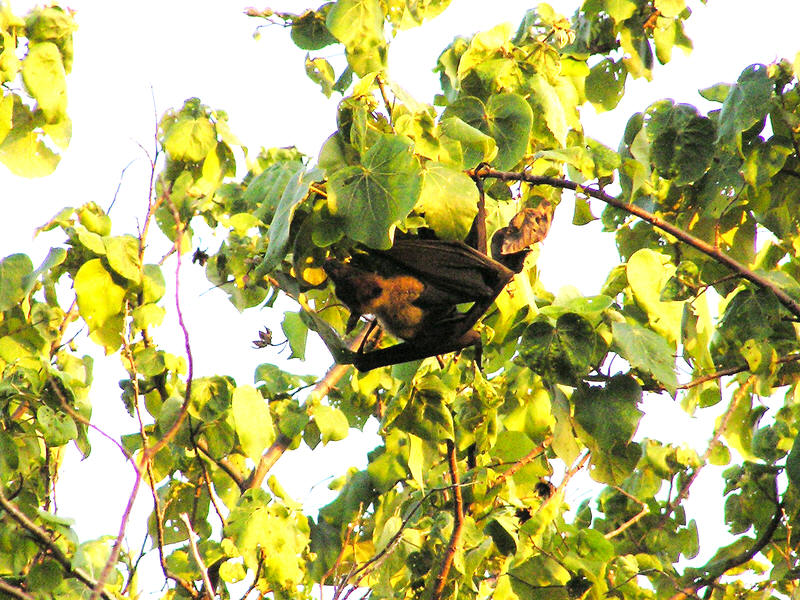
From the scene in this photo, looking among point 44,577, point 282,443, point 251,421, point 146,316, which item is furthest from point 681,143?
point 44,577

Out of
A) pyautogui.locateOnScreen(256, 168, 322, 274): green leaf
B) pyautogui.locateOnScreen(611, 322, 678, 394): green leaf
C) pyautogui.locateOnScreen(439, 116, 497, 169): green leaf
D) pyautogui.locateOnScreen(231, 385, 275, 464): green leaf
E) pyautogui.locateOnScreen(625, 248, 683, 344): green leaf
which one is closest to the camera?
pyautogui.locateOnScreen(256, 168, 322, 274): green leaf

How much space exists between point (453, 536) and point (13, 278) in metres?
2.66

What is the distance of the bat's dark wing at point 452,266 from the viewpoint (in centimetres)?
430

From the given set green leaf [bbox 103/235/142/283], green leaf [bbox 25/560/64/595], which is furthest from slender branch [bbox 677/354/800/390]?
green leaf [bbox 25/560/64/595]

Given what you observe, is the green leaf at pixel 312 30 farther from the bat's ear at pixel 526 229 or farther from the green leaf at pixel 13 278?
the green leaf at pixel 13 278

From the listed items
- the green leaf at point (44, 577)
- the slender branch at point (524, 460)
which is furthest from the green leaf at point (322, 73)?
the green leaf at point (44, 577)

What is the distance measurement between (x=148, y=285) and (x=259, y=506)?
4.14 ft

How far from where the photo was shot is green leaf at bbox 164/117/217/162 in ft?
17.3

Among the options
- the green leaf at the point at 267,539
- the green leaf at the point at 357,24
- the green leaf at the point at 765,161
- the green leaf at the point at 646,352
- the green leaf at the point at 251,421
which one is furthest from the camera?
the green leaf at the point at 251,421

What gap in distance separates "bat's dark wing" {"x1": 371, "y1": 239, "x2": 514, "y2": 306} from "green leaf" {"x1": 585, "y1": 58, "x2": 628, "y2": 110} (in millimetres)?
1674

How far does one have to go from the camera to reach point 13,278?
15.2 feet

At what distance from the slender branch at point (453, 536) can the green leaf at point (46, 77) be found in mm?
2734

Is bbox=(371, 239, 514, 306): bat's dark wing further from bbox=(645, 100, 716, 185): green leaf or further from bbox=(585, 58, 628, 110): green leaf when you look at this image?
bbox=(585, 58, 628, 110): green leaf

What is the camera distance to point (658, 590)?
5523 mm
